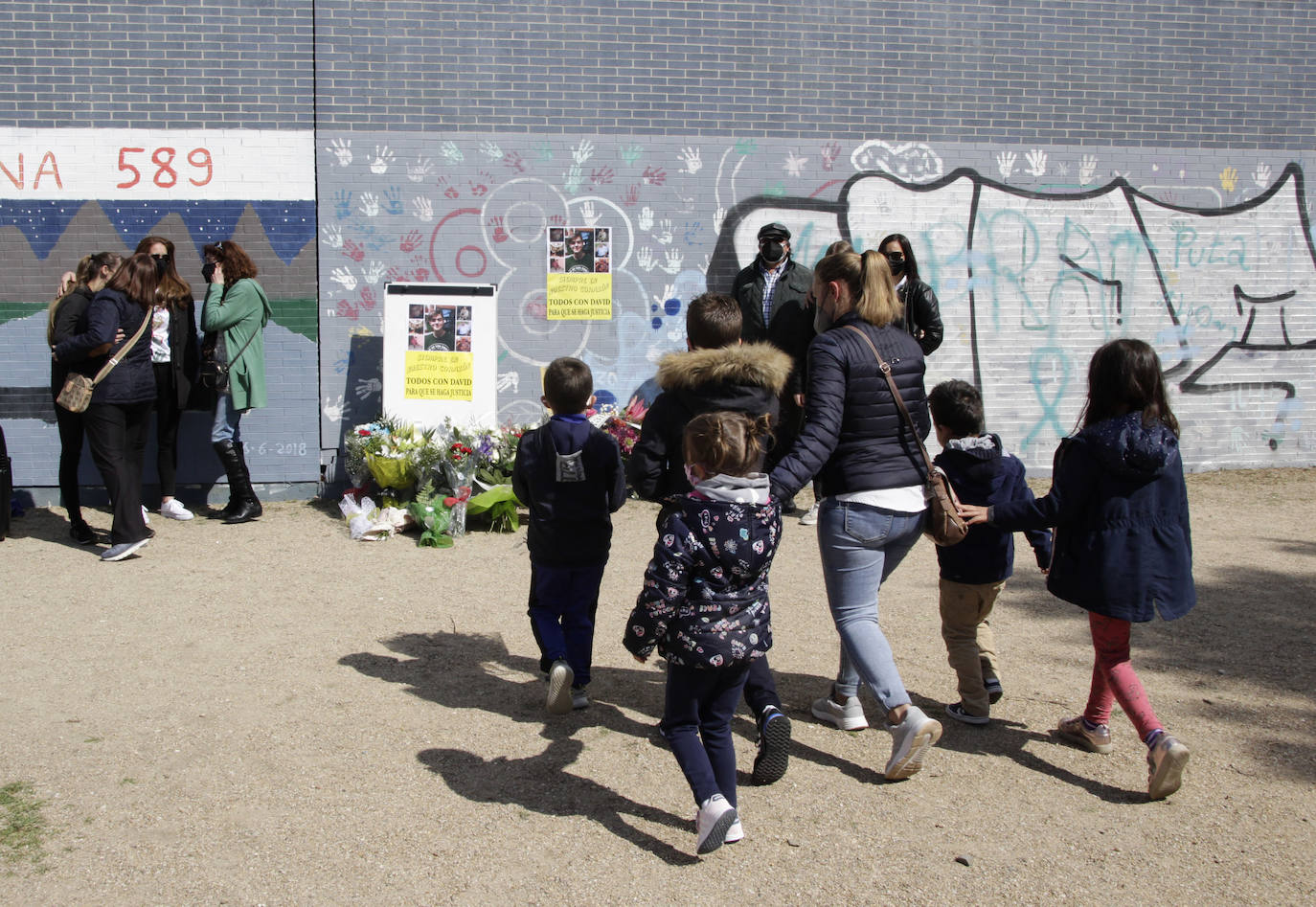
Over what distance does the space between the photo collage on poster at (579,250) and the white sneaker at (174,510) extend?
3126 mm

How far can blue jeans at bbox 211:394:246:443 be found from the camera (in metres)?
7.74

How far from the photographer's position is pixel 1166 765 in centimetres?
368

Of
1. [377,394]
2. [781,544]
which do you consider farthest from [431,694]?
[377,394]

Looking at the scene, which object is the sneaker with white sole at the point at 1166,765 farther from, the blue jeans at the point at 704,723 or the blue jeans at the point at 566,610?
the blue jeans at the point at 566,610

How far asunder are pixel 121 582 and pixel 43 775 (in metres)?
2.59

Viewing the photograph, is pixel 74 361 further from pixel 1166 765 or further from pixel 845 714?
pixel 1166 765

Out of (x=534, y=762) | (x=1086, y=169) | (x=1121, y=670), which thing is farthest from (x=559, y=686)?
(x=1086, y=169)

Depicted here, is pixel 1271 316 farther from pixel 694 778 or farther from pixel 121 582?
pixel 121 582

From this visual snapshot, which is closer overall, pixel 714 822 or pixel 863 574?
pixel 714 822

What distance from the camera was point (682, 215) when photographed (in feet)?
28.5

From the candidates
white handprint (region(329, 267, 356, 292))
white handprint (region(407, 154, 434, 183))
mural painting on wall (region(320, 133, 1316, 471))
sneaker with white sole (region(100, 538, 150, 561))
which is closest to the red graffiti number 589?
mural painting on wall (region(320, 133, 1316, 471))

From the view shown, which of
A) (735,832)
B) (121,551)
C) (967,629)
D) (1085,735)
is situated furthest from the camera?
(121,551)

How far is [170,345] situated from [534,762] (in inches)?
190

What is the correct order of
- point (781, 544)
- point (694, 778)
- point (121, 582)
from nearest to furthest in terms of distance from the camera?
point (694, 778) → point (121, 582) → point (781, 544)
